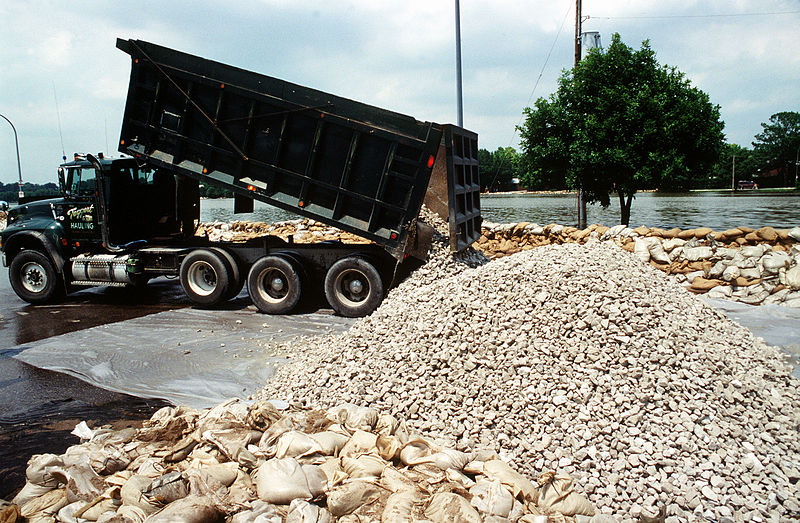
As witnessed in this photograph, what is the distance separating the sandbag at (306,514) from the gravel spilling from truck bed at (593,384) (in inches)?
60.2

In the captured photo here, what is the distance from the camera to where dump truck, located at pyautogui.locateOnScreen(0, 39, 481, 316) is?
8578 mm

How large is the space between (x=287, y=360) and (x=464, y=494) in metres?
3.70

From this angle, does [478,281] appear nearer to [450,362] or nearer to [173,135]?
[450,362]

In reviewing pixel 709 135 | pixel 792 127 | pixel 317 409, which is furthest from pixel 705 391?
pixel 792 127

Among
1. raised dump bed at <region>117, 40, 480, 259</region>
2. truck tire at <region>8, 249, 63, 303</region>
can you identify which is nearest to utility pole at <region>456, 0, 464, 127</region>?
raised dump bed at <region>117, 40, 480, 259</region>

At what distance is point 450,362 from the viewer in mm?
5336

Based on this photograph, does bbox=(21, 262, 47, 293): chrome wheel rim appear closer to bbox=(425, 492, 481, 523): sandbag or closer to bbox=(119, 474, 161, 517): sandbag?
bbox=(119, 474, 161, 517): sandbag

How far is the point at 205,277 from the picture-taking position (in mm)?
10266

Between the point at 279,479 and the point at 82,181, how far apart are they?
931 cm

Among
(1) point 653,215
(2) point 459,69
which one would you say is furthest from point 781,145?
(2) point 459,69

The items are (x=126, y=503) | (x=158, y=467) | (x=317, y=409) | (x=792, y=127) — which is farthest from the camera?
(x=792, y=127)

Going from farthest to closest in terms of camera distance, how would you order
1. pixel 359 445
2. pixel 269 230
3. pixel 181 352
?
pixel 269 230 → pixel 181 352 → pixel 359 445

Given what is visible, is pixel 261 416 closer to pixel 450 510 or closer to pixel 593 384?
pixel 450 510

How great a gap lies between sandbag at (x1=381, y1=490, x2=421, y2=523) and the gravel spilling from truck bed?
1.09 m
